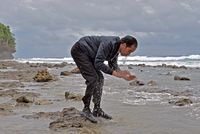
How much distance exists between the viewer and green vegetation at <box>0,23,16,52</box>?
387ft

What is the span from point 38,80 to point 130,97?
24.1ft

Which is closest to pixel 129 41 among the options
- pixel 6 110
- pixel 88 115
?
pixel 88 115

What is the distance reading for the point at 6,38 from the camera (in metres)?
123

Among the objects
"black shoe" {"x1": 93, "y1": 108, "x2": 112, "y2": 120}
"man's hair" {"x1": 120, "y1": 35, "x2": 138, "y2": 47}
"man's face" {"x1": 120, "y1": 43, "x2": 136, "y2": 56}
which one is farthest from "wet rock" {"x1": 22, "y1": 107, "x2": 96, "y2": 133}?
"man's hair" {"x1": 120, "y1": 35, "x2": 138, "y2": 47}

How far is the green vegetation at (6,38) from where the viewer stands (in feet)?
387

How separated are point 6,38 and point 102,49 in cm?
11964

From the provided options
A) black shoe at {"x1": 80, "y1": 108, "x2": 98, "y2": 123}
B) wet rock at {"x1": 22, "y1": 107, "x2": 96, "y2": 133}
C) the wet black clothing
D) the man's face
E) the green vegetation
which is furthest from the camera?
the green vegetation

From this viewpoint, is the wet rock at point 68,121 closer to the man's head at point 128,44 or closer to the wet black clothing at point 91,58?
the wet black clothing at point 91,58

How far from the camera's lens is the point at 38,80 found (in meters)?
18.3

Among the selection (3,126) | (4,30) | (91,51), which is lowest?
(3,126)

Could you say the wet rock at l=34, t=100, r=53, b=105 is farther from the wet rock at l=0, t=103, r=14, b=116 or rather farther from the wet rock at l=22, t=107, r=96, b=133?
the wet rock at l=22, t=107, r=96, b=133

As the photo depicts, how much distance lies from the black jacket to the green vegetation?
112623 mm

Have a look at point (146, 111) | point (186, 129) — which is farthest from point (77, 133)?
point (146, 111)

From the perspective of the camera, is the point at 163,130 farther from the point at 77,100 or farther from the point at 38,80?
the point at 38,80
